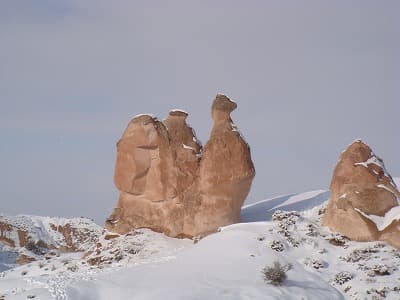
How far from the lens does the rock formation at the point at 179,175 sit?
2786 cm

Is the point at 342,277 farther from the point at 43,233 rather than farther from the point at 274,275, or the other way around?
the point at 43,233

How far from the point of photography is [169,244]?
2812 centimetres

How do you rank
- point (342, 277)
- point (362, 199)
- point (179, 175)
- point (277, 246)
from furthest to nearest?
point (179, 175)
point (362, 199)
point (277, 246)
point (342, 277)

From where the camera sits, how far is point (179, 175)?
30.1m

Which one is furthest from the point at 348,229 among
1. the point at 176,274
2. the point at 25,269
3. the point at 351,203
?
the point at 25,269

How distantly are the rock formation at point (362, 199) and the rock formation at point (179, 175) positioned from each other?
15.7 feet

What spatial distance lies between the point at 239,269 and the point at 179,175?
10653mm

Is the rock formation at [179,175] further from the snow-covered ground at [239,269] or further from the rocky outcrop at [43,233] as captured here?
the rocky outcrop at [43,233]

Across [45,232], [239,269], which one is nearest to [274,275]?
[239,269]

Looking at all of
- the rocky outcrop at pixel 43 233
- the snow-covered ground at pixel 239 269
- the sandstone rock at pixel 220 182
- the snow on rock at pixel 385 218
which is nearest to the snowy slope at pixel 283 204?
the snow-covered ground at pixel 239 269

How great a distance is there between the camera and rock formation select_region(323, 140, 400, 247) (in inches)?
933

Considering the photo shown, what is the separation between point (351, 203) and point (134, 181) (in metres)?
12.9

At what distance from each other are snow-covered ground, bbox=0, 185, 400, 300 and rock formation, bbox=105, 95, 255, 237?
1.80 m

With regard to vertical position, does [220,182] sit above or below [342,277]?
above
